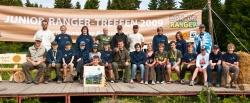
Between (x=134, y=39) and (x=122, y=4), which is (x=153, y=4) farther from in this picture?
(x=134, y=39)

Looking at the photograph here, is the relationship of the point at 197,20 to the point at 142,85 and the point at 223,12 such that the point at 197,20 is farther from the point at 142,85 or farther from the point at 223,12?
the point at 223,12

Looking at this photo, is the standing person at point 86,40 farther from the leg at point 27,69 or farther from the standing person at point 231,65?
the standing person at point 231,65

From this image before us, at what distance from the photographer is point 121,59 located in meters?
13.0

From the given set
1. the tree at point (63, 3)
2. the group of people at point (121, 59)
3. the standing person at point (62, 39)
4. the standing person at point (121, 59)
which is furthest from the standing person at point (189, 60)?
the tree at point (63, 3)

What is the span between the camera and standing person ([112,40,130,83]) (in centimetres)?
1295

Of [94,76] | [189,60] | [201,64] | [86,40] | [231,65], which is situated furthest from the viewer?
[86,40]

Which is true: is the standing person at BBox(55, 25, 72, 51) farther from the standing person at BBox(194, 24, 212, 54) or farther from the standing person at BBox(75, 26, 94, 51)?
the standing person at BBox(194, 24, 212, 54)

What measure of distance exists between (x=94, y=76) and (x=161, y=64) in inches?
69.1

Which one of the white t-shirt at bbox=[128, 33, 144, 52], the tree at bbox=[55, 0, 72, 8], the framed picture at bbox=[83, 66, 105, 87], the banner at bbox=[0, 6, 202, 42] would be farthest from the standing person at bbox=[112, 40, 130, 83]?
the tree at bbox=[55, 0, 72, 8]

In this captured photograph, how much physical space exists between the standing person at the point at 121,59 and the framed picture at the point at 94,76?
0.94 metres

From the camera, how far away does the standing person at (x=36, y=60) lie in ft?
41.9

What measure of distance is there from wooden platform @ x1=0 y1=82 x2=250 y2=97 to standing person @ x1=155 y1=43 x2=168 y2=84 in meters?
0.47

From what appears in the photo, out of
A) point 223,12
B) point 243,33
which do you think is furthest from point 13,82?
point 223,12

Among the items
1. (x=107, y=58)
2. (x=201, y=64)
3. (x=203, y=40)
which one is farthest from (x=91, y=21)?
(x=201, y=64)
